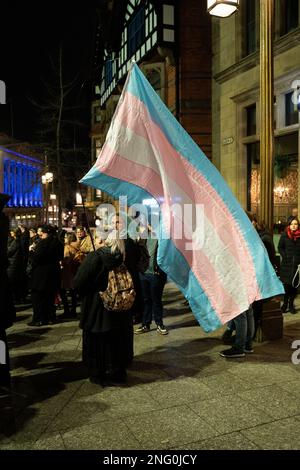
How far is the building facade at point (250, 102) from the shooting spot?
12562 millimetres

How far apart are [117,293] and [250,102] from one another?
1170cm

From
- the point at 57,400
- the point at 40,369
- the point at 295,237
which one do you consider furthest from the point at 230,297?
the point at 295,237

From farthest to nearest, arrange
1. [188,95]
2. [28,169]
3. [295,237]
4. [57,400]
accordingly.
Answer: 1. [28,169]
2. [188,95]
3. [295,237]
4. [57,400]

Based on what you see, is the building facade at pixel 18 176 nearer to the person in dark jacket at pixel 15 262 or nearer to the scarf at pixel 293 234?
the person in dark jacket at pixel 15 262

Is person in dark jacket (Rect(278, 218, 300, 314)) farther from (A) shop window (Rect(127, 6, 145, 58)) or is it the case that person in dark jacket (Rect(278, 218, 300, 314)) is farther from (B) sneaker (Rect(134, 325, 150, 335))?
(A) shop window (Rect(127, 6, 145, 58))

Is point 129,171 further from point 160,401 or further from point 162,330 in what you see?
point 162,330

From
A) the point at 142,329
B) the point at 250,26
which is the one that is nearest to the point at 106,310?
the point at 142,329

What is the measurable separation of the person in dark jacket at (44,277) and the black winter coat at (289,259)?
174 inches

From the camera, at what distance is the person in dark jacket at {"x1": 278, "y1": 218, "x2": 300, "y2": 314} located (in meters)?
8.51

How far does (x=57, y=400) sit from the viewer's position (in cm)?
445

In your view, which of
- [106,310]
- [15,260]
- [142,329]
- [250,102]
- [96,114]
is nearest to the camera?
[106,310]

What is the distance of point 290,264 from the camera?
855 centimetres
